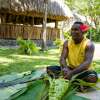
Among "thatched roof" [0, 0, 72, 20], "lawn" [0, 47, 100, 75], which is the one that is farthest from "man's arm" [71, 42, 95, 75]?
"thatched roof" [0, 0, 72, 20]

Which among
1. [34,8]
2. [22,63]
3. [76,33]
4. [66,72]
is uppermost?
[34,8]

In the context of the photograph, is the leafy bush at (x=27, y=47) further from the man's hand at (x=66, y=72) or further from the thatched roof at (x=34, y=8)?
the man's hand at (x=66, y=72)

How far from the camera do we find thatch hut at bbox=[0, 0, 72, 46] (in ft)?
64.8

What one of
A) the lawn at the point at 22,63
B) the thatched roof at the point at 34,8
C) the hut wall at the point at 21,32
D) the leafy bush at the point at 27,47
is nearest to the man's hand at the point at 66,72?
the lawn at the point at 22,63

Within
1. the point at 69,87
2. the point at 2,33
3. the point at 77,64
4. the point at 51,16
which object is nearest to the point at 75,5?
the point at 51,16

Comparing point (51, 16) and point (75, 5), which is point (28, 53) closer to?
point (51, 16)

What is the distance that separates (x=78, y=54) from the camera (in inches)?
220

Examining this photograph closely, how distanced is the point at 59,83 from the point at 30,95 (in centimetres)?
13

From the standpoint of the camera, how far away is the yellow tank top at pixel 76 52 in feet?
18.3

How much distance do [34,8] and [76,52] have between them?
15.2 metres

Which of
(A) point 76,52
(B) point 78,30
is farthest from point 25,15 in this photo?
(B) point 78,30

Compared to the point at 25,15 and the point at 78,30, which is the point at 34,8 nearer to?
the point at 25,15

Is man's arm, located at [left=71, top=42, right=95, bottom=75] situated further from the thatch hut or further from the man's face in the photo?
the thatch hut

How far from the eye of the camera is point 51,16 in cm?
2241
